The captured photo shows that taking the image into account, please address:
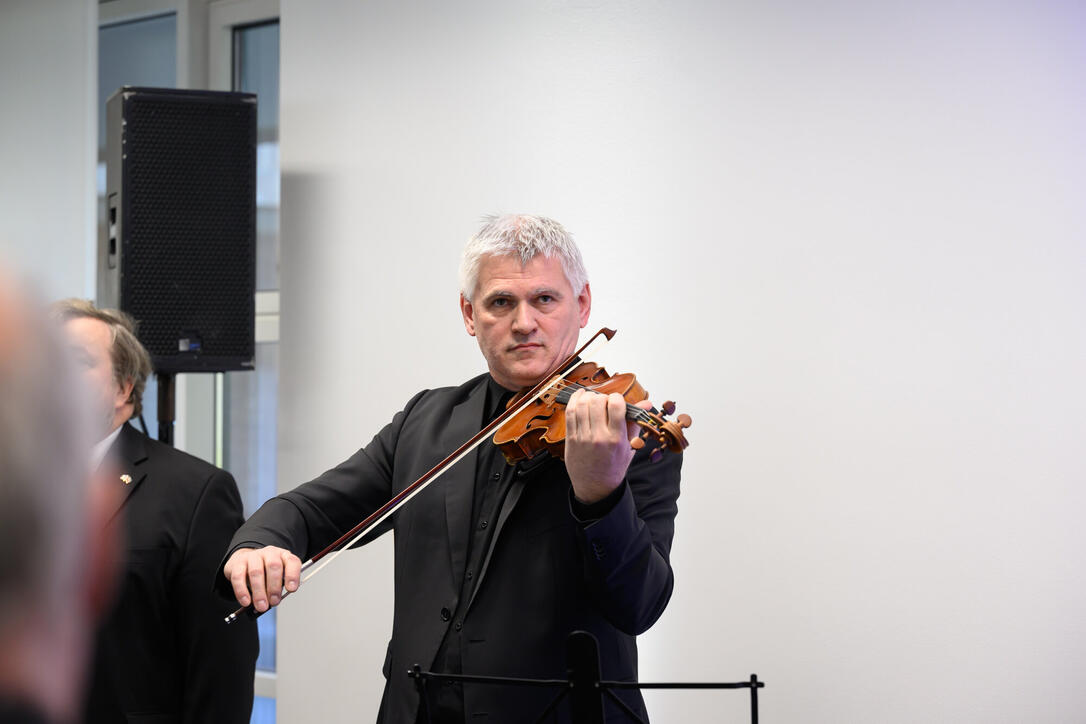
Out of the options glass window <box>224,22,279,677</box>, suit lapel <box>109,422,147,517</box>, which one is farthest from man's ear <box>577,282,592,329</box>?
glass window <box>224,22,279,677</box>

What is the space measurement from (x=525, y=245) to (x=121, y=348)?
3.33 ft

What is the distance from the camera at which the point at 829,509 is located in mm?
2654

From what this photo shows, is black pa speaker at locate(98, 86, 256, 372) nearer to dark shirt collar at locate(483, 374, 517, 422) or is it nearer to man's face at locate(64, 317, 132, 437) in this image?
man's face at locate(64, 317, 132, 437)

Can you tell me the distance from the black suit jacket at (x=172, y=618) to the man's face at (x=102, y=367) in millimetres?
102

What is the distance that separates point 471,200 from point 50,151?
178 centimetres

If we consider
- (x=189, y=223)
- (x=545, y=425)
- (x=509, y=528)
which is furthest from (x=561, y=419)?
(x=189, y=223)

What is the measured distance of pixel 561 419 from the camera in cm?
172

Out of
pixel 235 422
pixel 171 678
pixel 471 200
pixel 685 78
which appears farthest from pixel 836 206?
pixel 235 422

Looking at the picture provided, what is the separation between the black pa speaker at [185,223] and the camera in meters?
3.23

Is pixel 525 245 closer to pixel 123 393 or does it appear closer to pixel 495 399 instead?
pixel 495 399

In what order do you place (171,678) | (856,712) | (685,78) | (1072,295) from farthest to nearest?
(685,78), (856,712), (1072,295), (171,678)

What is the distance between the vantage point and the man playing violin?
1.60 m

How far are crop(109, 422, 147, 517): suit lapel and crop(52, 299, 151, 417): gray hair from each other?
0.24 feet

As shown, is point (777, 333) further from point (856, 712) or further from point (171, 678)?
point (171, 678)
